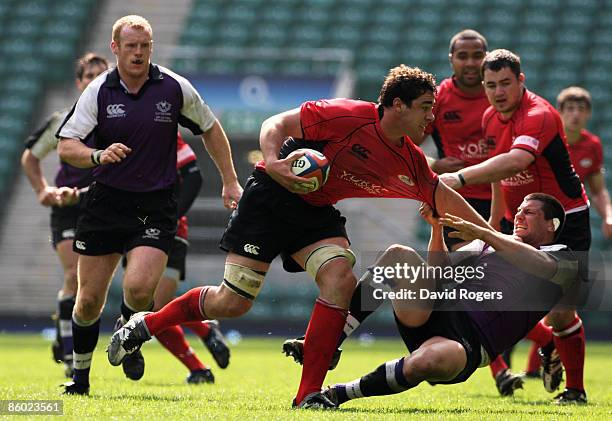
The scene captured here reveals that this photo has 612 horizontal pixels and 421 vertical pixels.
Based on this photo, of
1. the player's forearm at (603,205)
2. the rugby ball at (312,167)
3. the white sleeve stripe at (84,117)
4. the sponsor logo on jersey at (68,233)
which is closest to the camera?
the rugby ball at (312,167)

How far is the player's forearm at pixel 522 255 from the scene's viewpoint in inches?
227

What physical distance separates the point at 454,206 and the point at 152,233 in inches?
73.6

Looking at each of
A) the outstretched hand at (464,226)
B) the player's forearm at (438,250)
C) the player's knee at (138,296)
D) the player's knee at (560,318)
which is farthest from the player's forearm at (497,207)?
the player's knee at (138,296)

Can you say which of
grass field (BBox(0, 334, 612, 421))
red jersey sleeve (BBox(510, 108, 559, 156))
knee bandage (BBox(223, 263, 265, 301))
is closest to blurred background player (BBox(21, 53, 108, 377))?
grass field (BBox(0, 334, 612, 421))

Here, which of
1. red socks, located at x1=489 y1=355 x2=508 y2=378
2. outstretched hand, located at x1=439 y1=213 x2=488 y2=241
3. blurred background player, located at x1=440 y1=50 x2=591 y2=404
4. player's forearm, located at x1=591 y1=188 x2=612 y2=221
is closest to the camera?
outstretched hand, located at x1=439 y1=213 x2=488 y2=241

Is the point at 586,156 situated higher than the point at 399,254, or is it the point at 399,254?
the point at 586,156

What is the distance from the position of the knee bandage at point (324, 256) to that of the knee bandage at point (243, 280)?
0.99 ft

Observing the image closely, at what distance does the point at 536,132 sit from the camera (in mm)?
7141

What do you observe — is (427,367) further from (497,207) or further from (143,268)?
(497,207)

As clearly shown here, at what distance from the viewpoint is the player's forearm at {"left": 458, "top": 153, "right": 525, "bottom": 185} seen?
695 centimetres

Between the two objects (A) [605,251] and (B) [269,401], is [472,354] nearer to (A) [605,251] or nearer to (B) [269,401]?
(B) [269,401]

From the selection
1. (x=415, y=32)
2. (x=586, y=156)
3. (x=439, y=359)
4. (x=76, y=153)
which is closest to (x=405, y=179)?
(x=439, y=359)

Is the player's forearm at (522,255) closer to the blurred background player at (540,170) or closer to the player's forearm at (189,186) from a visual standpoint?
the blurred background player at (540,170)

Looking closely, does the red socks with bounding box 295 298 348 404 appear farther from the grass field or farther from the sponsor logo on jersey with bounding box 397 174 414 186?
the sponsor logo on jersey with bounding box 397 174 414 186
